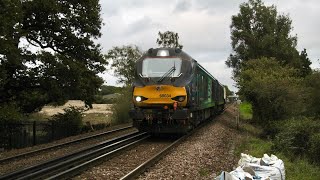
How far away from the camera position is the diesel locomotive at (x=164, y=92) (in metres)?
15.8

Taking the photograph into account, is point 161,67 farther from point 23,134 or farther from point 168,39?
point 168,39

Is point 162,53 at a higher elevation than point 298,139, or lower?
higher

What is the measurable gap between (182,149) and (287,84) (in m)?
11.3

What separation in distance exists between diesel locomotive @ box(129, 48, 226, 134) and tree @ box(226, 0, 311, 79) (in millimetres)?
30632

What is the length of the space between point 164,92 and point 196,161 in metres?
4.76

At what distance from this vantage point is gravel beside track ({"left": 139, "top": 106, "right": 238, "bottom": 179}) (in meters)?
9.86

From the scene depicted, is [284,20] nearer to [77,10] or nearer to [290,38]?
[290,38]

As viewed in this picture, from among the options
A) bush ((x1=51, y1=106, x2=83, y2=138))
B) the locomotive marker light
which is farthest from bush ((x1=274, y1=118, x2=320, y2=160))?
bush ((x1=51, y1=106, x2=83, y2=138))

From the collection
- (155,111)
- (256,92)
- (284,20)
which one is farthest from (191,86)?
(284,20)

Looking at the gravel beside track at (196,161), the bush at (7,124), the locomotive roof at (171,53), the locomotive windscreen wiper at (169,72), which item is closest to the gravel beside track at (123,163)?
the gravel beside track at (196,161)

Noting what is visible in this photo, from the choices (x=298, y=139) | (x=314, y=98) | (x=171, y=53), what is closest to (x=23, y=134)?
(x=171, y=53)

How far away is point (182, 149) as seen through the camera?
13891mm

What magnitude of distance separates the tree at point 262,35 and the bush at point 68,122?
81.5ft

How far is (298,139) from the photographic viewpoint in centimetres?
1747
